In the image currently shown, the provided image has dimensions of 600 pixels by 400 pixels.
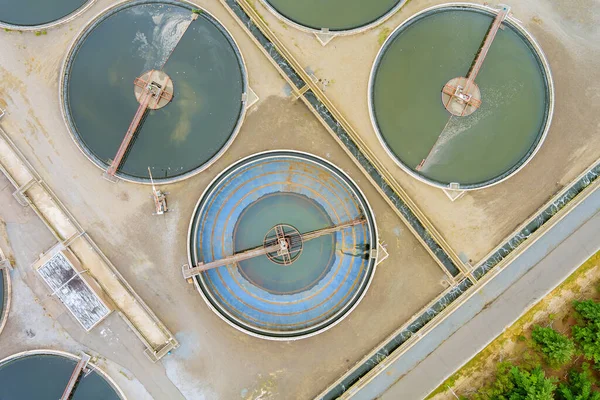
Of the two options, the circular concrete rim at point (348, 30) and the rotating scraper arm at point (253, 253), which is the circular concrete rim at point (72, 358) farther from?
the circular concrete rim at point (348, 30)

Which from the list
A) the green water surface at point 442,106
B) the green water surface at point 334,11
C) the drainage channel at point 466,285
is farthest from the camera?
the green water surface at point 334,11

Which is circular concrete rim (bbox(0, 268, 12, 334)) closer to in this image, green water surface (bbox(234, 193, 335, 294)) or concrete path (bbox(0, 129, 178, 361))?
concrete path (bbox(0, 129, 178, 361))

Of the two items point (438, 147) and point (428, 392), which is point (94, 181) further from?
point (428, 392)

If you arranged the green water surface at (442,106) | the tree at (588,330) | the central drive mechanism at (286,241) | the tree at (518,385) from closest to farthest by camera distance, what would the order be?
the tree at (518,385) → the tree at (588,330) → the central drive mechanism at (286,241) → the green water surface at (442,106)

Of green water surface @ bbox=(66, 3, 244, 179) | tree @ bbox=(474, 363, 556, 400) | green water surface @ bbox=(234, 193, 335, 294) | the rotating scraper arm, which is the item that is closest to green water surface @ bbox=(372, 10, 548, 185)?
the rotating scraper arm

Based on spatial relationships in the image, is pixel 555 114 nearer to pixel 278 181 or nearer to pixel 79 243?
pixel 278 181

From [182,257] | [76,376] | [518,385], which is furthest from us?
[182,257]

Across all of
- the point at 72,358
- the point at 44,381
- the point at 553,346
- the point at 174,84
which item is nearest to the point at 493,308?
the point at 553,346

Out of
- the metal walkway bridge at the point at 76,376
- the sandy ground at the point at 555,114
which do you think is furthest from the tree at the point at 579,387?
Result: the metal walkway bridge at the point at 76,376
